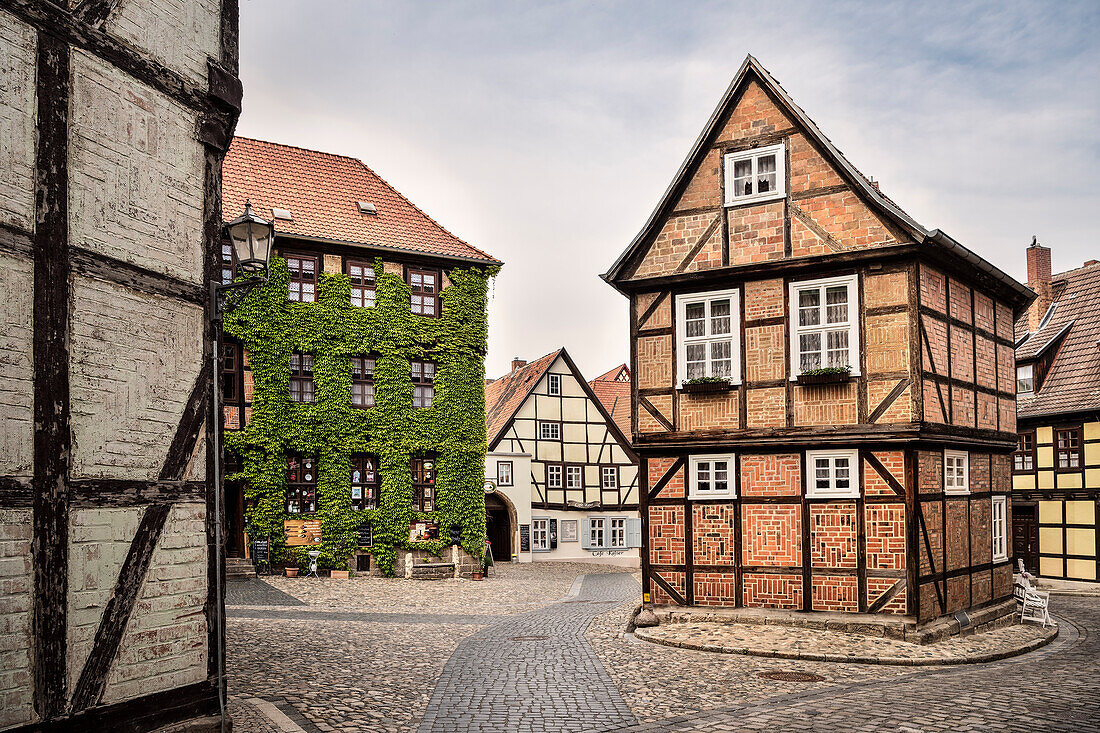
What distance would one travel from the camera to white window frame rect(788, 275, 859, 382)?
1584 cm

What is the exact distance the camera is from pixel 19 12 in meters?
6.55

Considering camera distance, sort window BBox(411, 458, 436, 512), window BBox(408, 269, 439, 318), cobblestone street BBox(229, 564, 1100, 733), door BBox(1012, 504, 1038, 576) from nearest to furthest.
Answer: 1. cobblestone street BBox(229, 564, 1100, 733)
2. door BBox(1012, 504, 1038, 576)
3. window BBox(411, 458, 436, 512)
4. window BBox(408, 269, 439, 318)

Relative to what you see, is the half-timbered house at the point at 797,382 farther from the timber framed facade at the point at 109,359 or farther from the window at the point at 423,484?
the window at the point at 423,484

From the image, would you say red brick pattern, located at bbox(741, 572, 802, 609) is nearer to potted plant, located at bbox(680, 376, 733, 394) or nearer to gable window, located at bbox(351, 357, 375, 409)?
potted plant, located at bbox(680, 376, 733, 394)

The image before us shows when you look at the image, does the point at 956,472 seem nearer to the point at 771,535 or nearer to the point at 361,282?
the point at 771,535

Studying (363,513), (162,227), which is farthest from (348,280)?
(162,227)

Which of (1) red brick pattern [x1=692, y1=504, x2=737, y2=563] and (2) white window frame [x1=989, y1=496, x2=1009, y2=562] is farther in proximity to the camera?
(2) white window frame [x1=989, y1=496, x2=1009, y2=562]

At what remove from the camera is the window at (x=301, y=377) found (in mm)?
27297

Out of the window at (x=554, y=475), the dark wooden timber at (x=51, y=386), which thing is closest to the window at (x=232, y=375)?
the window at (x=554, y=475)

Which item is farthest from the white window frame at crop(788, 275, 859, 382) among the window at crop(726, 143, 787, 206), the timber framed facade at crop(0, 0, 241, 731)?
the timber framed facade at crop(0, 0, 241, 731)

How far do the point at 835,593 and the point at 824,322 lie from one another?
14.5 feet

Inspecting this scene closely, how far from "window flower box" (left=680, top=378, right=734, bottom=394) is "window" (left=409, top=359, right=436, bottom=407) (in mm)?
13434

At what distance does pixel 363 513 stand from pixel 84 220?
2136 centimetres

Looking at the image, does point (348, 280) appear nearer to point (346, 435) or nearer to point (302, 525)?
point (346, 435)
